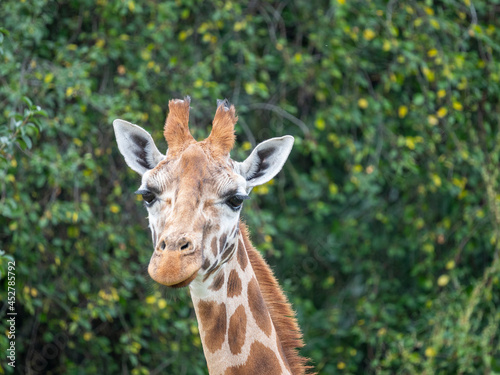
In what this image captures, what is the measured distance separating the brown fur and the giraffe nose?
54 cm

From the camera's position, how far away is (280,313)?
317cm

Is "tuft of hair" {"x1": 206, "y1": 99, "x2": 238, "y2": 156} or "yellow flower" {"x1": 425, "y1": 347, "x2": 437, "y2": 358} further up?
"tuft of hair" {"x1": 206, "y1": 99, "x2": 238, "y2": 156}

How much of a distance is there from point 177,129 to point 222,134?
201mm

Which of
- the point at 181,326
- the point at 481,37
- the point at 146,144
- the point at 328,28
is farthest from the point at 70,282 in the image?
the point at 481,37

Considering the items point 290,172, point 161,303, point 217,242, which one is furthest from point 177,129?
A: point 290,172

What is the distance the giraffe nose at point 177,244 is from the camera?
255 cm

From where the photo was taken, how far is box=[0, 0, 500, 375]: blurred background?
5059mm

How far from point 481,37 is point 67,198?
12.4 feet

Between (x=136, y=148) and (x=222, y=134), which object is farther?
(x=136, y=148)

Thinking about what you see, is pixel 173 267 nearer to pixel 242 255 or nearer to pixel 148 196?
pixel 148 196

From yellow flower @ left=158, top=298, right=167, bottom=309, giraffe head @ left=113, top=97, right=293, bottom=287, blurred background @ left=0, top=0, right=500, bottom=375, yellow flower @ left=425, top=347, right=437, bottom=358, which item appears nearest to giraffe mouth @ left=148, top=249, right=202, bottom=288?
giraffe head @ left=113, top=97, right=293, bottom=287

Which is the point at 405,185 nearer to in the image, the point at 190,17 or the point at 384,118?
the point at 384,118

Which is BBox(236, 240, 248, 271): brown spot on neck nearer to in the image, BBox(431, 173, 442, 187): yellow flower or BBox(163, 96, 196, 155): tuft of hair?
BBox(163, 96, 196, 155): tuft of hair

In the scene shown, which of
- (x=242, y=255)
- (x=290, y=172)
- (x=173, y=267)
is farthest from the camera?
(x=290, y=172)
